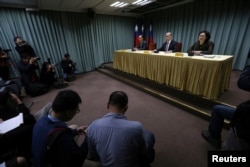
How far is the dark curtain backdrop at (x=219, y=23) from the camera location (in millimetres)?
3472

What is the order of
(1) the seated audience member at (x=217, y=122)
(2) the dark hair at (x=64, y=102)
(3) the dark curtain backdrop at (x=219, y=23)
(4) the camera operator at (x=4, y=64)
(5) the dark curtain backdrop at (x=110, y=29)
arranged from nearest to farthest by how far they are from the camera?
(2) the dark hair at (x=64, y=102) < (1) the seated audience member at (x=217, y=122) < (4) the camera operator at (x=4, y=64) < (3) the dark curtain backdrop at (x=219, y=23) < (5) the dark curtain backdrop at (x=110, y=29)

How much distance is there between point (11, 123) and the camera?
1.23 m

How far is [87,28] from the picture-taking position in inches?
198

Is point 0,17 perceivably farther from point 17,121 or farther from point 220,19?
point 220,19

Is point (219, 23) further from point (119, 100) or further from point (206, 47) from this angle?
point (119, 100)

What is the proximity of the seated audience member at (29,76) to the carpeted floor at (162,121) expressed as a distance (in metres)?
0.18

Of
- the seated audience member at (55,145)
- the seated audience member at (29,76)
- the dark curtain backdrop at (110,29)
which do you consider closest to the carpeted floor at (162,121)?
the seated audience member at (29,76)

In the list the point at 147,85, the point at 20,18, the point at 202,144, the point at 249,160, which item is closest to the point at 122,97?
the point at 249,160

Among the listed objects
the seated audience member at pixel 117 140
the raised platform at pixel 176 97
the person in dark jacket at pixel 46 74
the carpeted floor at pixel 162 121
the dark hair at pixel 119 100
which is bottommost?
the carpeted floor at pixel 162 121

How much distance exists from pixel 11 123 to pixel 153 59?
8.73 feet

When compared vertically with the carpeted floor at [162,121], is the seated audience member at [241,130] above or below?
above

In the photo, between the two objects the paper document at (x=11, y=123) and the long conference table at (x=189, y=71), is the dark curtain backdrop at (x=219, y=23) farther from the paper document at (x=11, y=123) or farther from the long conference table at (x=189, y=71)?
the paper document at (x=11, y=123)

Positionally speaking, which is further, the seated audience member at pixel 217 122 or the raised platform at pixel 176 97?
the raised platform at pixel 176 97

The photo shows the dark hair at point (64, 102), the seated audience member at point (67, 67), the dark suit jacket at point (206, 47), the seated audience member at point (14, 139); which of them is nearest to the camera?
the dark hair at point (64, 102)
